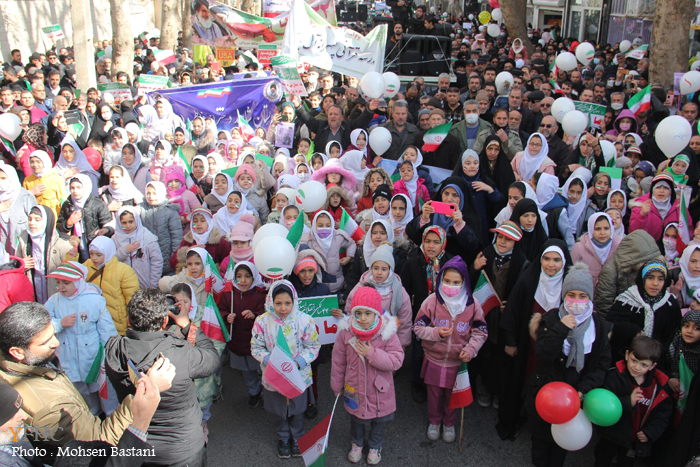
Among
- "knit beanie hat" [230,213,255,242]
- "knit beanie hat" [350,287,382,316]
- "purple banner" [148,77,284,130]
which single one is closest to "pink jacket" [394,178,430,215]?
"knit beanie hat" [230,213,255,242]

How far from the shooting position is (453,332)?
3.64m

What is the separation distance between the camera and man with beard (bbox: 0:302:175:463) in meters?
2.19

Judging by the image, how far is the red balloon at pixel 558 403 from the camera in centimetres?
306

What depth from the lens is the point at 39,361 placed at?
92.7 inches

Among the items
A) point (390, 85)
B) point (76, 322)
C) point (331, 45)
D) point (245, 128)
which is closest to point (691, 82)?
point (390, 85)

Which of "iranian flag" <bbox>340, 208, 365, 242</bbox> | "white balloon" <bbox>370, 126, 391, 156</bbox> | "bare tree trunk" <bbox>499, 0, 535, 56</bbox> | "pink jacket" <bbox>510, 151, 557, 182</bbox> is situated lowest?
"iranian flag" <bbox>340, 208, 365, 242</bbox>

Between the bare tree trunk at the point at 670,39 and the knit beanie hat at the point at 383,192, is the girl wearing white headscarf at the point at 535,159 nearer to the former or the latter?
the knit beanie hat at the point at 383,192

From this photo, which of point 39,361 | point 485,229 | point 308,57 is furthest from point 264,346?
point 308,57

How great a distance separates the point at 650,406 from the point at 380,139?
4.37 m

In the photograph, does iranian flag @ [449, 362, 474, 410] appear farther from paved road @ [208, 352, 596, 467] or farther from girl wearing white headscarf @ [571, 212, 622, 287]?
girl wearing white headscarf @ [571, 212, 622, 287]

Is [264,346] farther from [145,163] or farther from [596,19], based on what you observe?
[596,19]

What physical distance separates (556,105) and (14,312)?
269 inches

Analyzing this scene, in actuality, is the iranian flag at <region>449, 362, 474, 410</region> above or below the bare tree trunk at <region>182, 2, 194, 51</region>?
below

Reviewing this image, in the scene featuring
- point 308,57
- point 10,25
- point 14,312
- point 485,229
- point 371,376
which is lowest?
point 371,376
